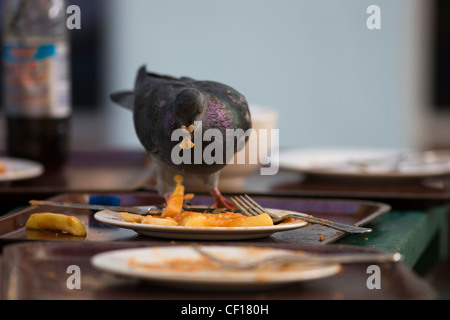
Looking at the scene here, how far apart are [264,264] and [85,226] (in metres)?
0.50

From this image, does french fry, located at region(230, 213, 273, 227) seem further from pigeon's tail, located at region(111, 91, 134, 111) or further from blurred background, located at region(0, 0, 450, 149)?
blurred background, located at region(0, 0, 450, 149)

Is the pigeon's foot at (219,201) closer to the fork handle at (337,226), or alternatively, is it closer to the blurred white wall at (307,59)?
the fork handle at (337,226)

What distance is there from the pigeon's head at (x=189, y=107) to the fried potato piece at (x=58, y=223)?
0.22 metres

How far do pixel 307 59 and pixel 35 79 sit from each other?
13.0ft

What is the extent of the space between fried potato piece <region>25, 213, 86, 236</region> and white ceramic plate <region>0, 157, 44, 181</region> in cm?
60

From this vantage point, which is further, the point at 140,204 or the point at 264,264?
the point at 140,204

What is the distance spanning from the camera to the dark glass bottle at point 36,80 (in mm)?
2170

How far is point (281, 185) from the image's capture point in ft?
6.73

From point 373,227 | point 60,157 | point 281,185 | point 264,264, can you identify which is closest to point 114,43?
point 60,157

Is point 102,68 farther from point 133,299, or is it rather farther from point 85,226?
point 133,299

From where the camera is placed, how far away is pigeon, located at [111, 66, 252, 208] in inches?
53.0

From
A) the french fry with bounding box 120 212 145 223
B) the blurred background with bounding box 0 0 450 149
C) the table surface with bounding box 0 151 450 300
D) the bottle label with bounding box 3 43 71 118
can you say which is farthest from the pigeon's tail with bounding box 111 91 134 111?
the blurred background with bounding box 0 0 450 149

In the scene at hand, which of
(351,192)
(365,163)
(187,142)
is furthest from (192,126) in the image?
(365,163)

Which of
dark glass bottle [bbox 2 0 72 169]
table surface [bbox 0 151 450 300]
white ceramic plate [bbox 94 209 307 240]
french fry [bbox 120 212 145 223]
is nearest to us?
white ceramic plate [bbox 94 209 307 240]
